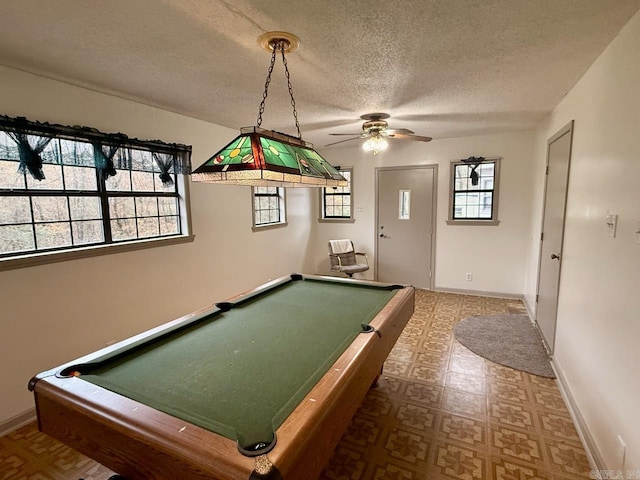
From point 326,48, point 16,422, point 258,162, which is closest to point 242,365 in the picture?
point 258,162

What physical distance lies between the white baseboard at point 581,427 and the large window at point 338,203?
379cm

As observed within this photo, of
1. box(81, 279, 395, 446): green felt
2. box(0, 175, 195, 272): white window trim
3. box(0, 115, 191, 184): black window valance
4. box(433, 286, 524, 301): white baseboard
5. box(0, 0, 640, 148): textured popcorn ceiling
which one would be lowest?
box(433, 286, 524, 301): white baseboard

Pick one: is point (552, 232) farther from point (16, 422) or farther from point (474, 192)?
point (16, 422)

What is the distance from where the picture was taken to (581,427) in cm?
203

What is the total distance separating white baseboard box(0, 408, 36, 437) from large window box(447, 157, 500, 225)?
16.9 ft

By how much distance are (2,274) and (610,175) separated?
152 inches

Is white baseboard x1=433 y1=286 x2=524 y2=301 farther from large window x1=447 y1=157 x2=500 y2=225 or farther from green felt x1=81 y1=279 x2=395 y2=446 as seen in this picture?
green felt x1=81 y1=279 x2=395 y2=446

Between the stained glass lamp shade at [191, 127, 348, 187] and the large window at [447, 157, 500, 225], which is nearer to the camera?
the stained glass lamp shade at [191, 127, 348, 187]

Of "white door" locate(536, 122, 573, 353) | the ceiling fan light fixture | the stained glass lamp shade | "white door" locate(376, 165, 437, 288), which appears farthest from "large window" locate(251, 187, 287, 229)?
"white door" locate(536, 122, 573, 353)

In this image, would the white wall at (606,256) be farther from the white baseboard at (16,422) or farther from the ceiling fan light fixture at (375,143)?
the white baseboard at (16,422)

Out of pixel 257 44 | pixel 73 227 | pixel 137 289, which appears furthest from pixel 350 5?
pixel 137 289

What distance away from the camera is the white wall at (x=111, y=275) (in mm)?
2189

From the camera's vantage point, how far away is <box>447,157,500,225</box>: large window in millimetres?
4648

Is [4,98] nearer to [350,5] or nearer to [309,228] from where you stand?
[350,5]
